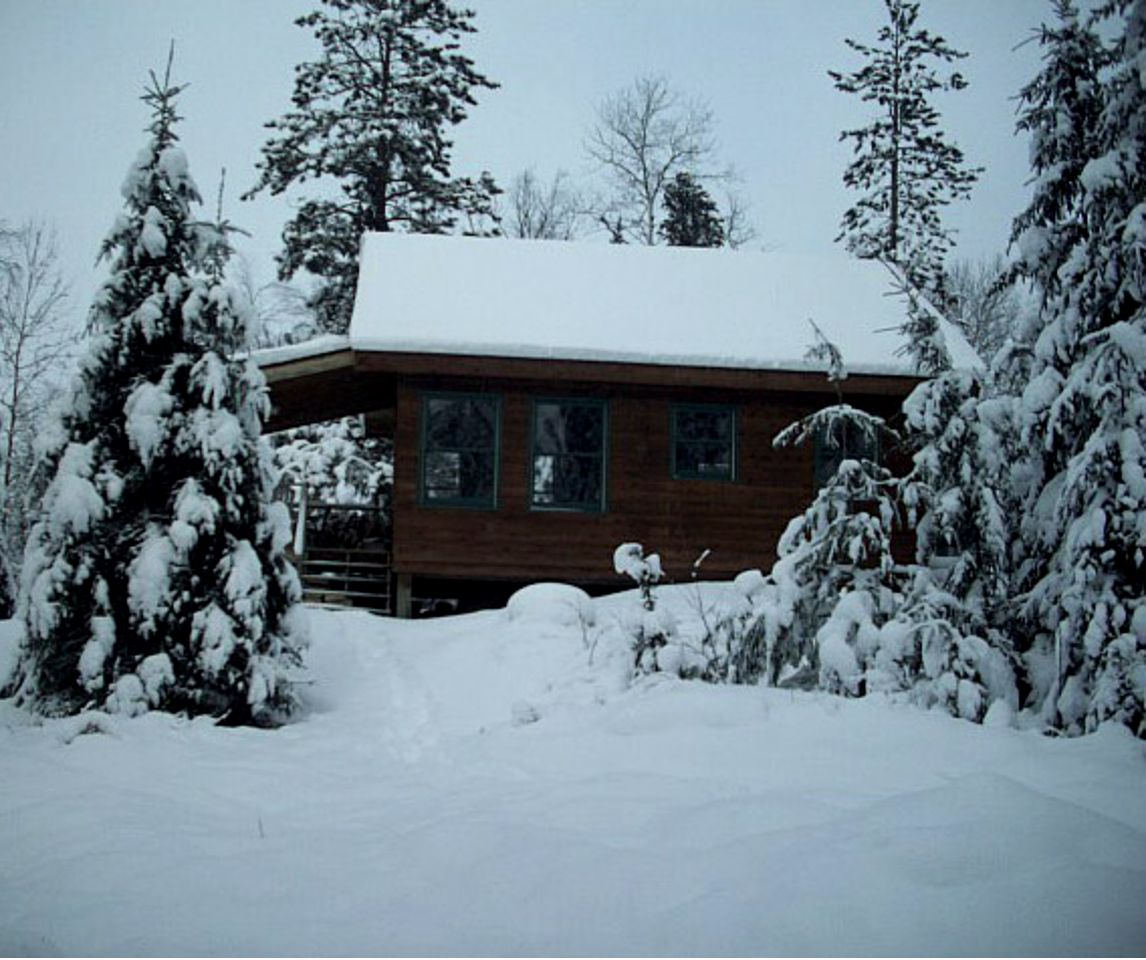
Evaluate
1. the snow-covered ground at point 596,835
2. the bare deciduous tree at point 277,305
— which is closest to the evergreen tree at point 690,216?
the bare deciduous tree at point 277,305

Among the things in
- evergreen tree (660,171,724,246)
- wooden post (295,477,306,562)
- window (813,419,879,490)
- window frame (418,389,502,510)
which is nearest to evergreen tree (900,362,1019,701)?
window (813,419,879,490)

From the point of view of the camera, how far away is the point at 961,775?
4.84m

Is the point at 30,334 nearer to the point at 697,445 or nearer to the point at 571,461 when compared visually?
the point at 571,461

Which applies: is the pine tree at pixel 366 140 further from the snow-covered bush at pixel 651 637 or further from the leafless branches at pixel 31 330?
the snow-covered bush at pixel 651 637

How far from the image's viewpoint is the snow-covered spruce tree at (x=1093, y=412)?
6.53 metres

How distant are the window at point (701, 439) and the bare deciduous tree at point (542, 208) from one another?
77.8 feet

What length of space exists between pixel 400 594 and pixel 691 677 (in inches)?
306

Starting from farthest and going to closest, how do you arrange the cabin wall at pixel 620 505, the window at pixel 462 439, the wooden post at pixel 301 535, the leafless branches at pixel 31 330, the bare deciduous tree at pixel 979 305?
the bare deciduous tree at pixel 979 305 → the leafless branches at pixel 31 330 → the wooden post at pixel 301 535 → the window at pixel 462 439 → the cabin wall at pixel 620 505

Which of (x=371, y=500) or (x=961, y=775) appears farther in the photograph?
(x=371, y=500)

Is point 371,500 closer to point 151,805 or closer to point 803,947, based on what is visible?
point 151,805

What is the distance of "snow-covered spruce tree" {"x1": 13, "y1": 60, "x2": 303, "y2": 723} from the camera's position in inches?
304

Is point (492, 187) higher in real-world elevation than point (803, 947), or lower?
higher

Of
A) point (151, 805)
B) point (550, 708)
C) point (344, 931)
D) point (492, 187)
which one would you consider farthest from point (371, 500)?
point (344, 931)

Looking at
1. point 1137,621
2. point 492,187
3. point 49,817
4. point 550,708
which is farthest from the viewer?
point 492,187
